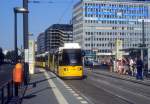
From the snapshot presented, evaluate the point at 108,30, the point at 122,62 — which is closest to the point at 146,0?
the point at 108,30

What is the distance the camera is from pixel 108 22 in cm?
15412

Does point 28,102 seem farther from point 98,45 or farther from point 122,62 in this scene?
point 98,45

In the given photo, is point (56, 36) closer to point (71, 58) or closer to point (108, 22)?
point (108, 22)

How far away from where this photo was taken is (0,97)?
16.6 m

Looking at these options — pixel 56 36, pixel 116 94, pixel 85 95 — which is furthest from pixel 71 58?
pixel 56 36

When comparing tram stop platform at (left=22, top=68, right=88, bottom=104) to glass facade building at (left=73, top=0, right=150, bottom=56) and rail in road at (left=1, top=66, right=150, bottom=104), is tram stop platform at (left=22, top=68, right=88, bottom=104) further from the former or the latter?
glass facade building at (left=73, top=0, right=150, bottom=56)

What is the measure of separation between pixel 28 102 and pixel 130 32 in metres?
135

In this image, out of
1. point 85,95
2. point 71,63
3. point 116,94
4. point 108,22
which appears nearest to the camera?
point 85,95

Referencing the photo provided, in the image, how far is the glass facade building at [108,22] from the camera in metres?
140

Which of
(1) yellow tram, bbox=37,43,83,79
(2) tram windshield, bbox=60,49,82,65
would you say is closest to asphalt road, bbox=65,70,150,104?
(1) yellow tram, bbox=37,43,83,79

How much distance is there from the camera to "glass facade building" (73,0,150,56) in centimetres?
14000

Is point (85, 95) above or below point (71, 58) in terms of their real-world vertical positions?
below

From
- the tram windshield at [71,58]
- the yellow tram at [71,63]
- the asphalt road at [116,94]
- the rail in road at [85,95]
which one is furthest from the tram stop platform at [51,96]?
the tram windshield at [71,58]

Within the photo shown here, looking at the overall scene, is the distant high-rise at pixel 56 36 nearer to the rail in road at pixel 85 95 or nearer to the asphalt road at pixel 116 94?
the asphalt road at pixel 116 94
